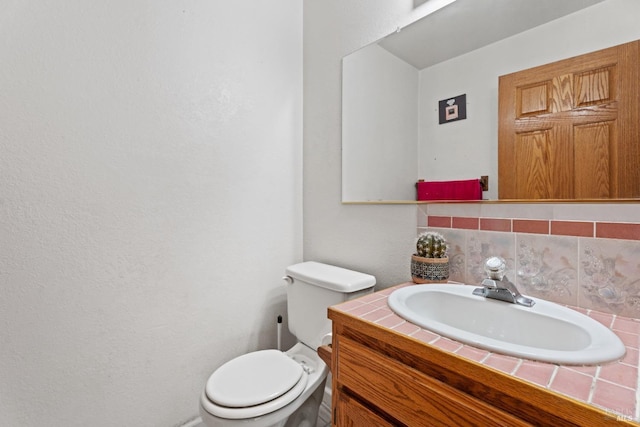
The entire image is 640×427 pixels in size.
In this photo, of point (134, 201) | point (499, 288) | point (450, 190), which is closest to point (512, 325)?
point (499, 288)

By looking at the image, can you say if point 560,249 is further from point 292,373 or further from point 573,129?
point 292,373

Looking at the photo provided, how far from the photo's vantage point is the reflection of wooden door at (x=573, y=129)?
0.72m

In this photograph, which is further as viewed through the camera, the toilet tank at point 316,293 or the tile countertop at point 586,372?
the toilet tank at point 316,293

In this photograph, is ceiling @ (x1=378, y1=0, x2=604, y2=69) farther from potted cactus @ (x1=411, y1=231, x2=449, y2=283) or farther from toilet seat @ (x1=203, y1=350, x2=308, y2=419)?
toilet seat @ (x1=203, y1=350, x2=308, y2=419)

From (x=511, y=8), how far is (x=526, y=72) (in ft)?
0.72

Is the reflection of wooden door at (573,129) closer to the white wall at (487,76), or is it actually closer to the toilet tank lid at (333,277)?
the white wall at (487,76)

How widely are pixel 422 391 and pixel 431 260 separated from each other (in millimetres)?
471

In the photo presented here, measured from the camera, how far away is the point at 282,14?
1.51m

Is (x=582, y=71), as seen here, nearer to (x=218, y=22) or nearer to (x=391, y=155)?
(x=391, y=155)

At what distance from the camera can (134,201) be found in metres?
1.08

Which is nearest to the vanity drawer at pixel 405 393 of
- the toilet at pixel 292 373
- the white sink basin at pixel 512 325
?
the white sink basin at pixel 512 325

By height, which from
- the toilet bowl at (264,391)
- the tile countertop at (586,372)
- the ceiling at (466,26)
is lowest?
the toilet bowl at (264,391)

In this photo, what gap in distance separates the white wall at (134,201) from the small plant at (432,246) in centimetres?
77

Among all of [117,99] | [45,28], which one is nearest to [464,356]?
[117,99]
